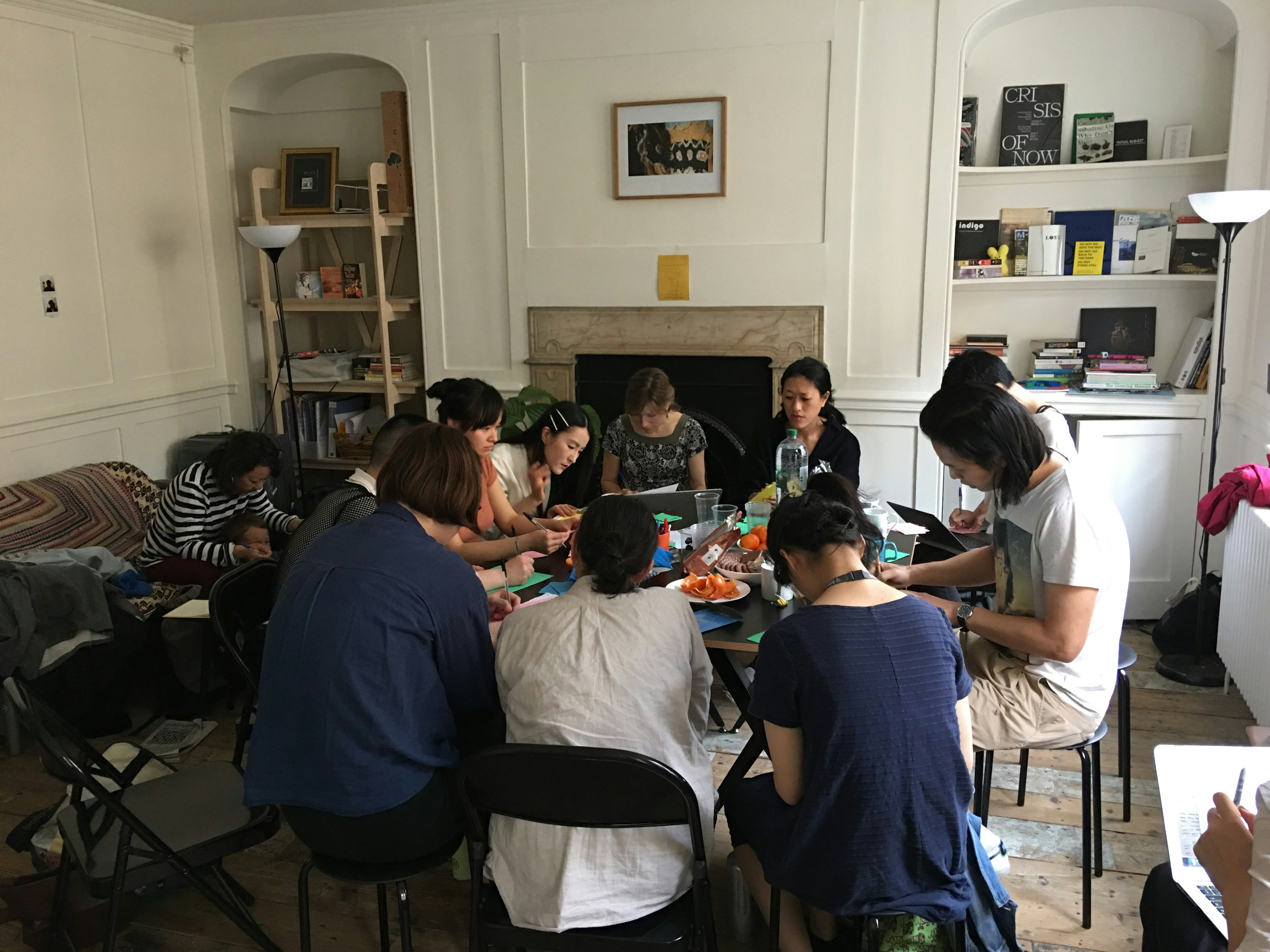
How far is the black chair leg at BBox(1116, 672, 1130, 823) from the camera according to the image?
2596mm

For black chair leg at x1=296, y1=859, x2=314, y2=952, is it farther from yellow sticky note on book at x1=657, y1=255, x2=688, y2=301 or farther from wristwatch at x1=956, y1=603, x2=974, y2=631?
yellow sticky note on book at x1=657, y1=255, x2=688, y2=301

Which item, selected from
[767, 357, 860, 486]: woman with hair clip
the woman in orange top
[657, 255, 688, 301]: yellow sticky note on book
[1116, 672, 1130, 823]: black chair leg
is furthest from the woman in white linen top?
[657, 255, 688, 301]: yellow sticky note on book

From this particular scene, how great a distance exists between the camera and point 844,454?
12.2 ft

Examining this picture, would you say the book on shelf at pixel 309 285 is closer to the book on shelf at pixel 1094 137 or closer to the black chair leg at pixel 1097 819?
the book on shelf at pixel 1094 137

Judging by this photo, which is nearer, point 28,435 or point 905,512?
point 905,512

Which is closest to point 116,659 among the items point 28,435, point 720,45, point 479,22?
point 28,435

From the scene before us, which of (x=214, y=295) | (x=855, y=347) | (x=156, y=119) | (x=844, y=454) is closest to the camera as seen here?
(x=844, y=454)

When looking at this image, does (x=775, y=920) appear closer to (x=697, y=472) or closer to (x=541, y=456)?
(x=541, y=456)

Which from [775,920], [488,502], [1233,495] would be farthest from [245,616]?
[1233,495]

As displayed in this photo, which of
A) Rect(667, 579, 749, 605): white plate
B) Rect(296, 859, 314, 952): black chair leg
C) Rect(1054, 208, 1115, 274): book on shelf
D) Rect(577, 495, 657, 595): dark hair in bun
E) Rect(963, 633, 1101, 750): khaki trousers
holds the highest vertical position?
Rect(1054, 208, 1115, 274): book on shelf

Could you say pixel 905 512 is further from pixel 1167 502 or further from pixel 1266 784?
pixel 1266 784

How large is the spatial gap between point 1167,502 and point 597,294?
277 cm

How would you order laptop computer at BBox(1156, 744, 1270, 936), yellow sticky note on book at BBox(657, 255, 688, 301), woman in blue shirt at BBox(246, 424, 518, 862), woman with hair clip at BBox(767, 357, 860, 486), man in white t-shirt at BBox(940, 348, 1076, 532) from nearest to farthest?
laptop computer at BBox(1156, 744, 1270, 936) → woman in blue shirt at BBox(246, 424, 518, 862) → man in white t-shirt at BBox(940, 348, 1076, 532) → woman with hair clip at BBox(767, 357, 860, 486) → yellow sticky note on book at BBox(657, 255, 688, 301)

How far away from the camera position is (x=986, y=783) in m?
2.41
